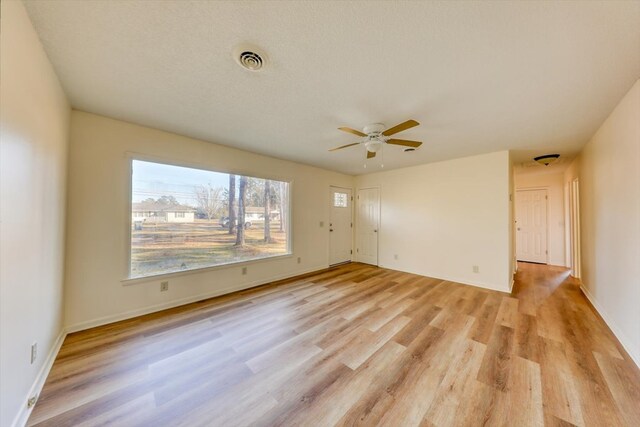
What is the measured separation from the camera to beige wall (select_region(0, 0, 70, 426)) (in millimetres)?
1159

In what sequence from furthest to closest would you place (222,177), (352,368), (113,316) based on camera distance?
(222,177)
(113,316)
(352,368)

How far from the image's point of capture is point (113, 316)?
257cm

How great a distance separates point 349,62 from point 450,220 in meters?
3.75

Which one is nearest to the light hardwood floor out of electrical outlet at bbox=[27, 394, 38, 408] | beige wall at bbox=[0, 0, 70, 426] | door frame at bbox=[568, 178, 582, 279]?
electrical outlet at bbox=[27, 394, 38, 408]

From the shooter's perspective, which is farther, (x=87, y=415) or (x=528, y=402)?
(x=528, y=402)

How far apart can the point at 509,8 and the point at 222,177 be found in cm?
361

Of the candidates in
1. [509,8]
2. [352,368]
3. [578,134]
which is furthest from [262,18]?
[578,134]

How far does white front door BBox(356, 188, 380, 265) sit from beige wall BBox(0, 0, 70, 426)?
5.21 metres

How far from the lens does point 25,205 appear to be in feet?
4.63

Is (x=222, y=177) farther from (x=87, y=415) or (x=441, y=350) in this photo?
(x=441, y=350)

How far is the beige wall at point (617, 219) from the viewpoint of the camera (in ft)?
6.39

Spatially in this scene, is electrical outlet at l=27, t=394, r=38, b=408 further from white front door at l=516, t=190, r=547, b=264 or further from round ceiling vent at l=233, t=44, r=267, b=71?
white front door at l=516, t=190, r=547, b=264

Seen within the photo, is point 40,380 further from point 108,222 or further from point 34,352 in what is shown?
point 108,222

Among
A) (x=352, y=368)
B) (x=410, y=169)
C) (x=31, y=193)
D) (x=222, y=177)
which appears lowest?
(x=352, y=368)
